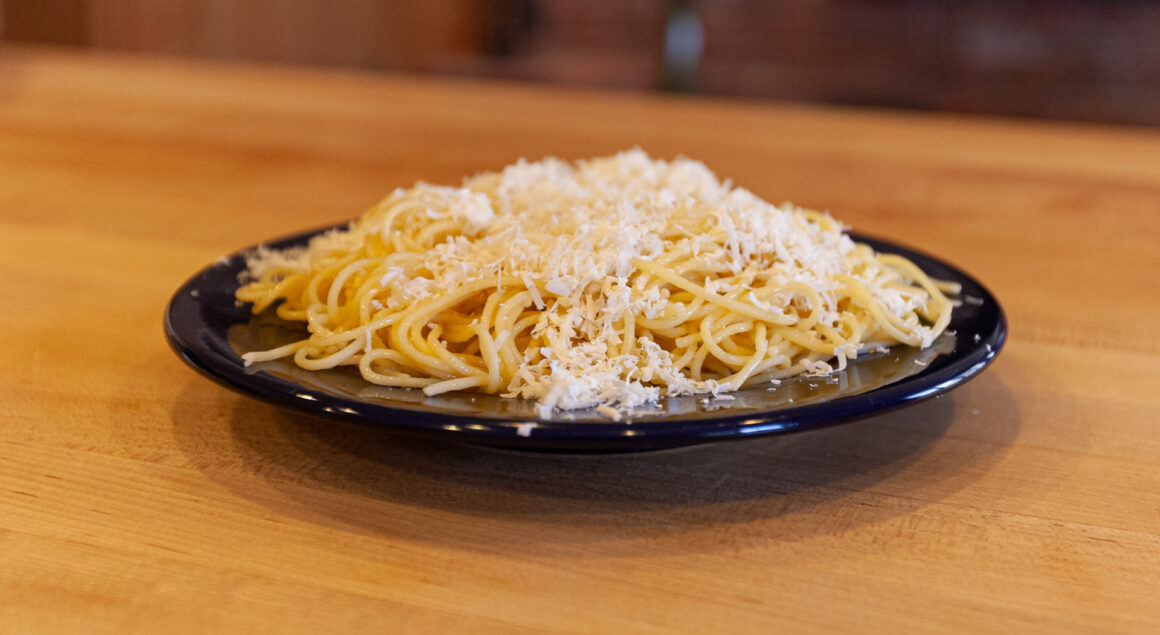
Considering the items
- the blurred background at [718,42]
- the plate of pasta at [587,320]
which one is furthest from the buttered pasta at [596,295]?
the blurred background at [718,42]

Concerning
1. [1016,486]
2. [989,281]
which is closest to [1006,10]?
[989,281]

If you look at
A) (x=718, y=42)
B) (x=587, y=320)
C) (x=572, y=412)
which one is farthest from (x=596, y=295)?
(x=718, y=42)

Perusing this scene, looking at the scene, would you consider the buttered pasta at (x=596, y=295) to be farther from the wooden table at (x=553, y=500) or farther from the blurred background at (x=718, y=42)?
the blurred background at (x=718, y=42)

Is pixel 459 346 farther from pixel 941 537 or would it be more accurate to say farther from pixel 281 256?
pixel 941 537

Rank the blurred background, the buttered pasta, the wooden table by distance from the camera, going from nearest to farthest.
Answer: the wooden table, the buttered pasta, the blurred background

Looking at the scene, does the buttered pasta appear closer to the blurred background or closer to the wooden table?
the wooden table

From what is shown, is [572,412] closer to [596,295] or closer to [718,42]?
[596,295]

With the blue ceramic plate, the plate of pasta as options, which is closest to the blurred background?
the plate of pasta
